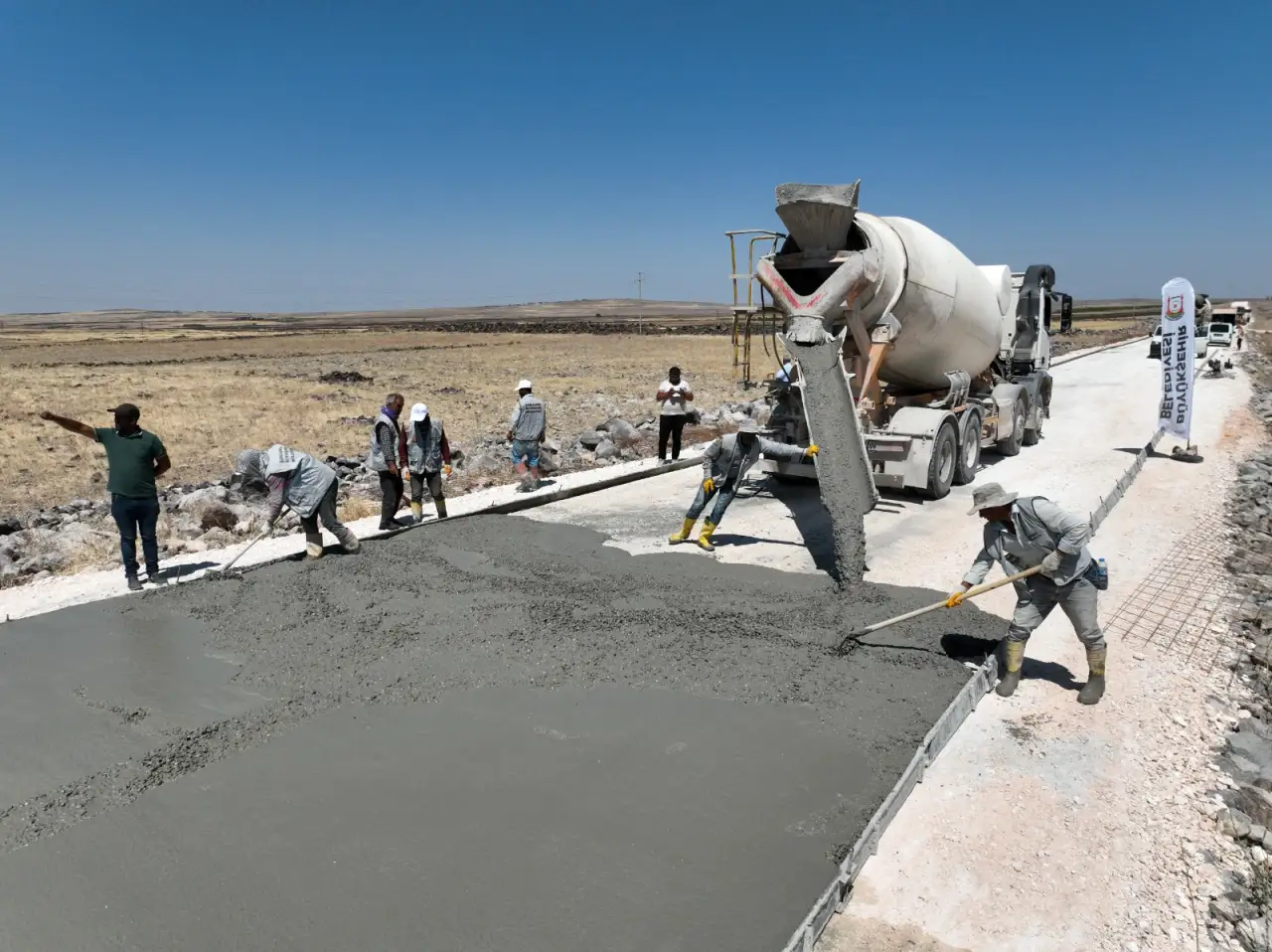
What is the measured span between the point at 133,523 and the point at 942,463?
8898 mm

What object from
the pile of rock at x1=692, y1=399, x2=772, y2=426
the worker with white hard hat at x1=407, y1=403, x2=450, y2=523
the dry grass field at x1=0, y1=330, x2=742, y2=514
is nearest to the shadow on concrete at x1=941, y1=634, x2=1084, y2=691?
the worker with white hard hat at x1=407, y1=403, x2=450, y2=523

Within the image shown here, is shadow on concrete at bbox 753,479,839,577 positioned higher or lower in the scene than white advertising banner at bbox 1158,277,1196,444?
lower

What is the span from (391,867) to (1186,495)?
10728mm

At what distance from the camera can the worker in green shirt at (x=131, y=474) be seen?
6.83 m

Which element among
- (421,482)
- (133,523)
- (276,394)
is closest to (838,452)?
(421,482)

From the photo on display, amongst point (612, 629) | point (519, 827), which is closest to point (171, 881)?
point (519, 827)

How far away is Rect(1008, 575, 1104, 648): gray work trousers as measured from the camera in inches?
201

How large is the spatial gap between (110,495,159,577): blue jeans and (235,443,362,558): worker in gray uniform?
895 mm

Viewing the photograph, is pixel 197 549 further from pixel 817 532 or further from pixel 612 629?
pixel 817 532

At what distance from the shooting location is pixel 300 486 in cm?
759

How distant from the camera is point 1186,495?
34.6 ft

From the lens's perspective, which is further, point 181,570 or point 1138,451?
point 1138,451

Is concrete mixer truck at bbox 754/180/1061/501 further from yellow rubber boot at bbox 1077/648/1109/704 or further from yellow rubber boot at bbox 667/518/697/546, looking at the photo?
yellow rubber boot at bbox 1077/648/1109/704

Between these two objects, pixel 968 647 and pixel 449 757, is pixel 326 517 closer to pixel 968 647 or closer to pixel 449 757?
pixel 449 757
